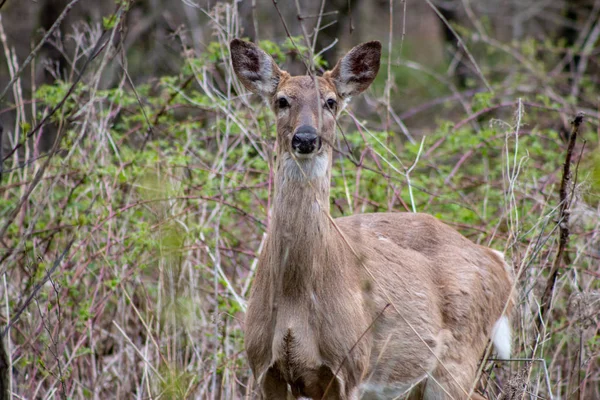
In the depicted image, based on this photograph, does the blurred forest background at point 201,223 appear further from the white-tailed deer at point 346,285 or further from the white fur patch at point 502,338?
the white-tailed deer at point 346,285

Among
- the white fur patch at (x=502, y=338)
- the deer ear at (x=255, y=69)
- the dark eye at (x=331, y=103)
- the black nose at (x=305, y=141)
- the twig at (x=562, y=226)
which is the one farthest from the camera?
the white fur patch at (x=502, y=338)

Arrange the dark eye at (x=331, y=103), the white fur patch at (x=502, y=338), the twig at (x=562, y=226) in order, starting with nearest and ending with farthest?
the twig at (x=562, y=226) → the dark eye at (x=331, y=103) → the white fur patch at (x=502, y=338)

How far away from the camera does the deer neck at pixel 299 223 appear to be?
489 cm

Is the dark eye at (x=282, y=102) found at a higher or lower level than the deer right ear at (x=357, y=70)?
lower

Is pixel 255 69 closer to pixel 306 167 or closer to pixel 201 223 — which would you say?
pixel 306 167

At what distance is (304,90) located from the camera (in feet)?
17.0

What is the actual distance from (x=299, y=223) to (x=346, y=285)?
47 cm

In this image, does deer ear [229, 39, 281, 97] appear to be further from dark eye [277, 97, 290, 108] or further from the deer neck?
the deer neck

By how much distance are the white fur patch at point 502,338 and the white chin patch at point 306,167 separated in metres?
1.82

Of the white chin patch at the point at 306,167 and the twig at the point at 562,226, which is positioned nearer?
the white chin patch at the point at 306,167

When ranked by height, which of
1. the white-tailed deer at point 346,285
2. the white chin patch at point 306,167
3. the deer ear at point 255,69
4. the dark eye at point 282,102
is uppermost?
the deer ear at point 255,69

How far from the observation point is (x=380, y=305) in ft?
17.8

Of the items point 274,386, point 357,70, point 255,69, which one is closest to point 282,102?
point 255,69

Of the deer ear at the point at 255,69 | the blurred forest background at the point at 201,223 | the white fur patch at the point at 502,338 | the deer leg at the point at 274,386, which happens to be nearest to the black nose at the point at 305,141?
the blurred forest background at the point at 201,223
